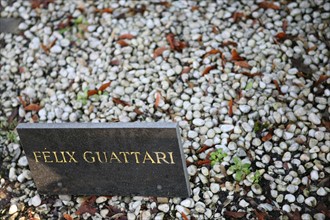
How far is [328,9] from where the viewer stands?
148 inches

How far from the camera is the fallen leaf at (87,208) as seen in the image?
3035mm

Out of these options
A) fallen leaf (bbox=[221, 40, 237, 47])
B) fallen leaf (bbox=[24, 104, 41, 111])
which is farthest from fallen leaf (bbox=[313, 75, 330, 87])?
fallen leaf (bbox=[24, 104, 41, 111])

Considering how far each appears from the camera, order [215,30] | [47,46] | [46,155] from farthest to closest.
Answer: [47,46], [215,30], [46,155]

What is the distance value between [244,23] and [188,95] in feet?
2.51

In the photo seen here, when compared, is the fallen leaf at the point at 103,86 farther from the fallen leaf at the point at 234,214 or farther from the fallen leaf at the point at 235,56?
the fallen leaf at the point at 234,214

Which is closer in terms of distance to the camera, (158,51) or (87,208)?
(87,208)

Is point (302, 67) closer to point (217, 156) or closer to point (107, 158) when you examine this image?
point (217, 156)

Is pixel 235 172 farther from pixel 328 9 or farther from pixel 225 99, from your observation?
pixel 328 9

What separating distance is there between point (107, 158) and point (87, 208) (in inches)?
13.7

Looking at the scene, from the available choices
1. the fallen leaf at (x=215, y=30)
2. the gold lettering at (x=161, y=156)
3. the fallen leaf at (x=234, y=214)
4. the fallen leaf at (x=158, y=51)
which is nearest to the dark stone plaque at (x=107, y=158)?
the gold lettering at (x=161, y=156)

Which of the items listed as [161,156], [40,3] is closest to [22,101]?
[40,3]

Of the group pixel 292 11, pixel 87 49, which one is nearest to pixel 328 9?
pixel 292 11

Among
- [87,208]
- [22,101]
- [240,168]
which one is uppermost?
[22,101]

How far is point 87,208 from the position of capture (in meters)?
3.05
